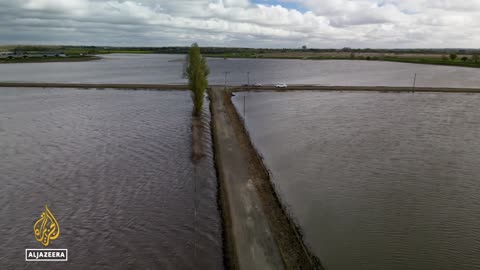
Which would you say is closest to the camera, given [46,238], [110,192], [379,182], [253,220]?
[253,220]

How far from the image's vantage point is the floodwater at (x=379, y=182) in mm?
17578

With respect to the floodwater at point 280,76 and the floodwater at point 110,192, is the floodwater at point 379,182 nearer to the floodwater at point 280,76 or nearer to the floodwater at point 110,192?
the floodwater at point 110,192

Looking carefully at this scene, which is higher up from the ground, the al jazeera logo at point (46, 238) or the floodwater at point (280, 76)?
the floodwater at point (280, 76)

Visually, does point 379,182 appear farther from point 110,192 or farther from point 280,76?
point 280,76

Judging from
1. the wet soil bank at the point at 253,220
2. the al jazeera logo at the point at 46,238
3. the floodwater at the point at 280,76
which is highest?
the floodwater at the point at 280,76

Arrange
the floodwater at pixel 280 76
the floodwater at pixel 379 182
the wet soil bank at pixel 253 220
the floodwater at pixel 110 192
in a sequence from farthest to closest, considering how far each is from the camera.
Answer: the floodwater at pixel 280 76 < the floodwater at pixel 110 192 < the floodwater at pixel 379 182 < the wet soil bank at pixel 253 220

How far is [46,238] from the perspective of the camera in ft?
64.0

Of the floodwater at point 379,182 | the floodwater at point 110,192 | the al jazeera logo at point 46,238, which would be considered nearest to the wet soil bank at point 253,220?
the floodwater at point 110,192

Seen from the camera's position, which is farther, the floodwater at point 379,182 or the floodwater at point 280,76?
the floodwater at point 280,76

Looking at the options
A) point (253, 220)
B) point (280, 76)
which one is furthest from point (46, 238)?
point (280, 76)

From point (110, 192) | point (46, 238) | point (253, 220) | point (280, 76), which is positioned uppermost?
point (280, 76)

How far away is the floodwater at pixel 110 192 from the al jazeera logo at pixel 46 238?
1.08 ft

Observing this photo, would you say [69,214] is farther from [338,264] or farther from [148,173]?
[338,264]

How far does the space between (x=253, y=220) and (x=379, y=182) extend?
12518mm
